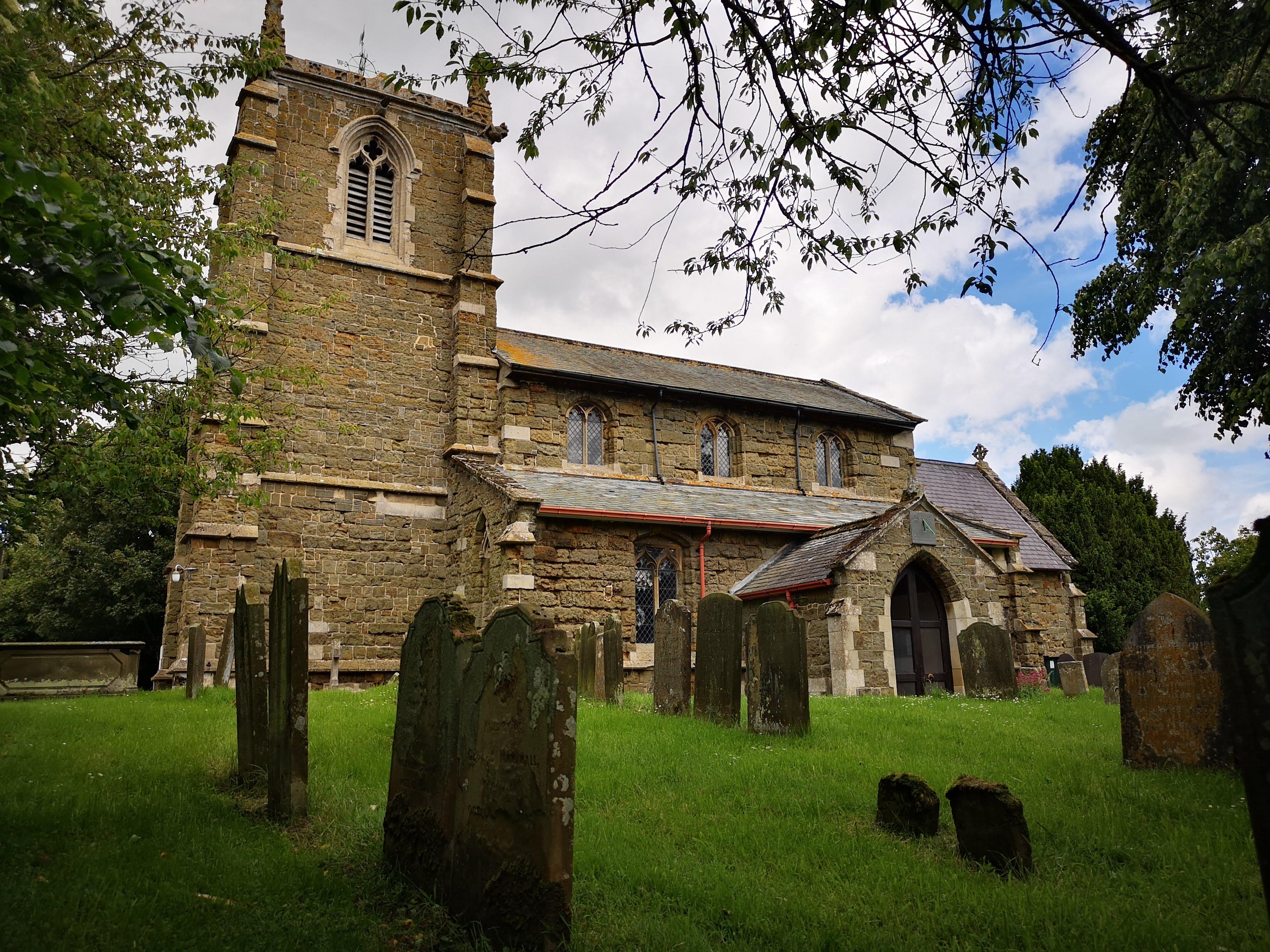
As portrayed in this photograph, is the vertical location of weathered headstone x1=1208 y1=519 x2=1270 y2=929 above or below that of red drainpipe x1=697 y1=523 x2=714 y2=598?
→ below

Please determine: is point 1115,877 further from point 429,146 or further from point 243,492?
point 429,146

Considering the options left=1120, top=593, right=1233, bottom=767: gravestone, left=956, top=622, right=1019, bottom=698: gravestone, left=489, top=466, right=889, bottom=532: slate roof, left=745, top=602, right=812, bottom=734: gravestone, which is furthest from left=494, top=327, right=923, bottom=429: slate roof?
left=1120, top=593, right=1233, bottom=767: gravestone

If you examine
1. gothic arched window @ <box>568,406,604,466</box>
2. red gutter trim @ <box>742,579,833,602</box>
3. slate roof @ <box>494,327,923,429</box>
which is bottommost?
red gutter trim @ <box>742,579,833,602</box>

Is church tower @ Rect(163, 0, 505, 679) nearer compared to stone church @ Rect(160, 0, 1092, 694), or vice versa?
stone church @ Rect(160, 0, 1092, 694)

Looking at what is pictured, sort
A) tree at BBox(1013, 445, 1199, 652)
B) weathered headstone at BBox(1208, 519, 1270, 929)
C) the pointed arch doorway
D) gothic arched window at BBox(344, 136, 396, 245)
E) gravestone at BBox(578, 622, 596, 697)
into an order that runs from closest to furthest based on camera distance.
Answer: weathered headstone at BBox(1208, 519, 1270, 929) < gravestone at BBox(578, 622, 596, 697) < the pointed arch doorway < gothic arched window at BBox(344, 136, 396, 245) < tree at BBox(1013, 445, 1199, 652)

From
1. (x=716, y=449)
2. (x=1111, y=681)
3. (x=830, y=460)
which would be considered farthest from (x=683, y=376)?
(x=1111, y=681)

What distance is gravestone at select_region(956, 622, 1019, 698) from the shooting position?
1173 centimetres

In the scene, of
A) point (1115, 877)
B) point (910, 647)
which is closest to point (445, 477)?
point (910, 647)

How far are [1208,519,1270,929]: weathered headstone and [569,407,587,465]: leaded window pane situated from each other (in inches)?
621

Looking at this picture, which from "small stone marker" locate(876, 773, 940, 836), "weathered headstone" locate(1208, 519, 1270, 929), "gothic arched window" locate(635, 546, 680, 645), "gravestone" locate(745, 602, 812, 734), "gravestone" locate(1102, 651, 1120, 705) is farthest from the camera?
"gothic arched window" locate(635, 546, 680, 645)

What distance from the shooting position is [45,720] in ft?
31.5

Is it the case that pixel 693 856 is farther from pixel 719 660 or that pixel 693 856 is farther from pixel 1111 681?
pixel 1111 681

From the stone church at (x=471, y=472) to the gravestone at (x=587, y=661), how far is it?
1.77m

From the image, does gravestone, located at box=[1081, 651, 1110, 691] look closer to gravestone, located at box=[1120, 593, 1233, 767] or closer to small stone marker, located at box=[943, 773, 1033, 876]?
gravestone, located at box=[1120, 593, 1233, 767]
